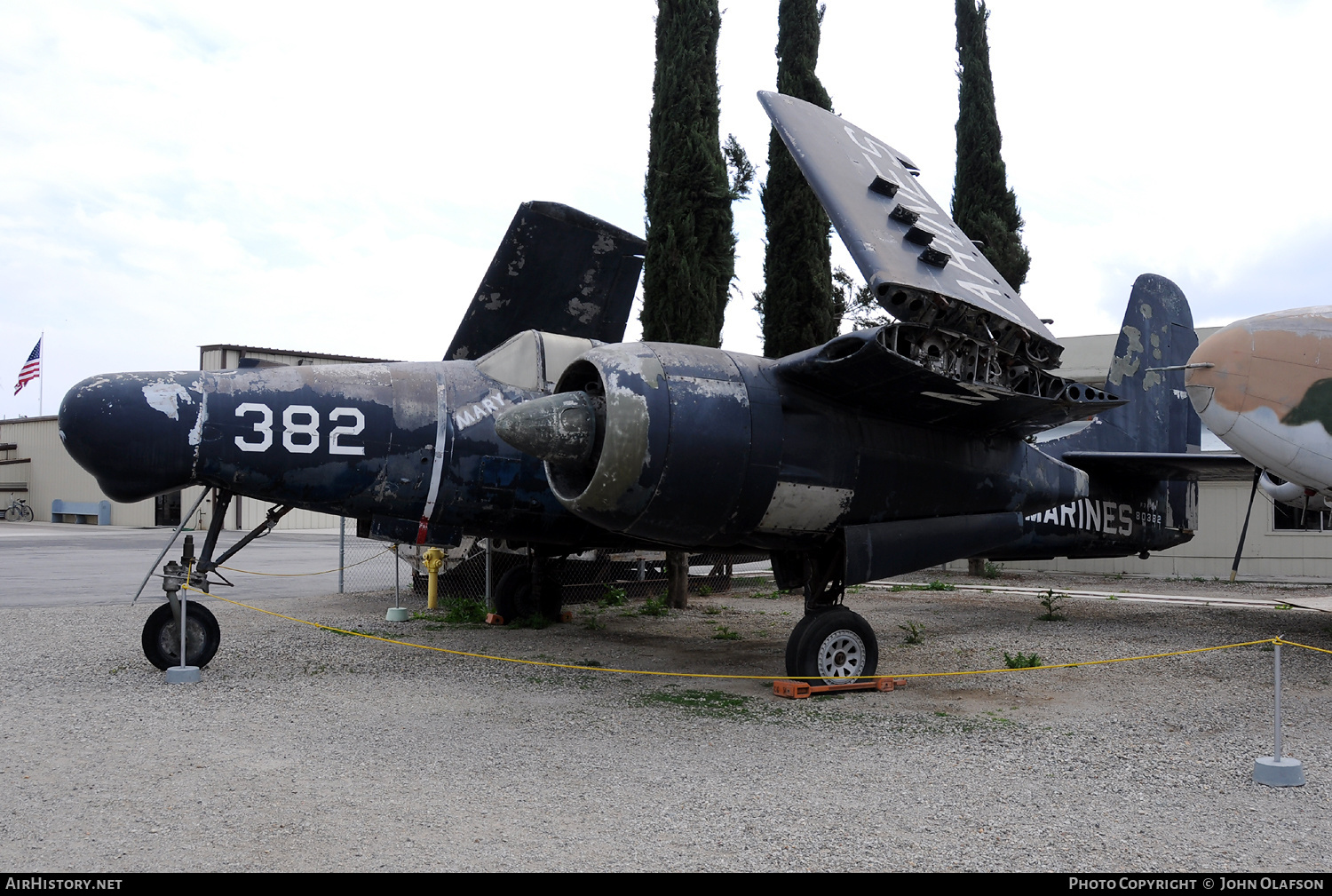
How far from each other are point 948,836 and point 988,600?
36.3ft

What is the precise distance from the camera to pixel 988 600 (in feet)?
46.9

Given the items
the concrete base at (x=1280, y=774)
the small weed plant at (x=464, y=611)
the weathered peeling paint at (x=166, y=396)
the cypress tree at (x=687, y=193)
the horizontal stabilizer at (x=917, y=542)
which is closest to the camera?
the concrete base at (x=1280, y=774)

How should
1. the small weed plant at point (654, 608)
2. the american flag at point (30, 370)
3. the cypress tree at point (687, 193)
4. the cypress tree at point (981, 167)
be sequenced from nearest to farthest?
the small weed plant at point (654, 608) → the cypress tree at point (687, 193) → the cypress tree at point (981, 167) → the american flag at point (30, 370)

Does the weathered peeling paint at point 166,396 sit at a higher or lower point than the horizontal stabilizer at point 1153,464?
higher

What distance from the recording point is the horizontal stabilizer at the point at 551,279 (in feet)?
30.4

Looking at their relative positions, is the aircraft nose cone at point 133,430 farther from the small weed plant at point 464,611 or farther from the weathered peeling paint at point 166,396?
the small weed plant at point 464,611

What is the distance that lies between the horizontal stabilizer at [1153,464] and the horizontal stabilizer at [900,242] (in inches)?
160

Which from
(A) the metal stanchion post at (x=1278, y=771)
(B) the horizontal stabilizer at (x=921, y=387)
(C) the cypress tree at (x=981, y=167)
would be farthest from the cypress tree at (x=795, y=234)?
(A) the metal stanchion post at (x=1278, y=771)

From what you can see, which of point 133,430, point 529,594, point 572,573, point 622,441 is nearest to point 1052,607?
point 572,573

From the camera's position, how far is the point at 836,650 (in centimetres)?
A: 718

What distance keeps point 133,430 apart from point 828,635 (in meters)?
5.30

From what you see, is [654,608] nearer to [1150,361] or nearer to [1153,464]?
[1153,464]

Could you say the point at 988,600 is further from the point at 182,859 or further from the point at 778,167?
the point at 182,859

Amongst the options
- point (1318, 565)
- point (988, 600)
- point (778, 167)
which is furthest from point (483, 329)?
point (1318, 565)
